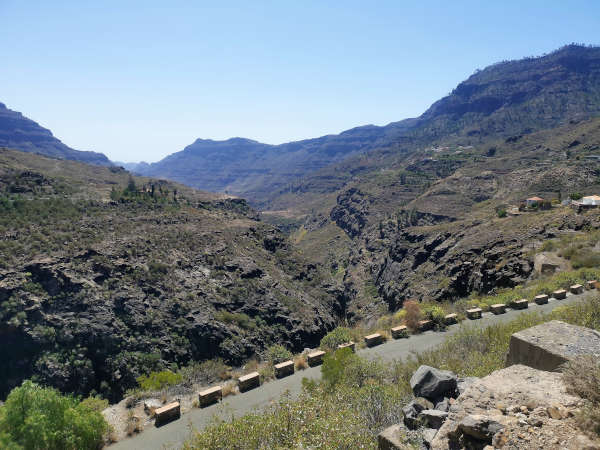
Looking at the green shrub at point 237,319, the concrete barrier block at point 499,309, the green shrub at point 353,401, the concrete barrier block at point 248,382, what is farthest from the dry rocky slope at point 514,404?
the green shrub at point 237,319

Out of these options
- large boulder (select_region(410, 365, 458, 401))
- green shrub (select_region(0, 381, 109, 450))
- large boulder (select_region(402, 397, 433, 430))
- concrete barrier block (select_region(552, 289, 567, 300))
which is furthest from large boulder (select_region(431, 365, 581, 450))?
concrete barrier block (select_region(552, 289, 567, 300))

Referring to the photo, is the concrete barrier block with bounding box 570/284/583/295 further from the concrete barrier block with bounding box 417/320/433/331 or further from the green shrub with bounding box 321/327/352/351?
the green shrub with bounding box 321/327/352/351

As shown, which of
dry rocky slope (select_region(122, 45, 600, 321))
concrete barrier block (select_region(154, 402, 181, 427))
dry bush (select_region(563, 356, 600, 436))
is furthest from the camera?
dry rocky slope (select_region(122, 45, 600, 321))

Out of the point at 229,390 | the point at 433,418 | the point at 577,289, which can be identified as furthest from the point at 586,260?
the point at 229,390

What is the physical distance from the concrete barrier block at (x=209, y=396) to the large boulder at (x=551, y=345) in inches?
226

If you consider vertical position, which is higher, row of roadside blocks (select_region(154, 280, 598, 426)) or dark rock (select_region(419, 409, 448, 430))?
dark rock (select_region(419, 409, 448, 430))

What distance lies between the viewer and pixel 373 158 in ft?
628

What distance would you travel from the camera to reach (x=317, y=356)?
9062mm

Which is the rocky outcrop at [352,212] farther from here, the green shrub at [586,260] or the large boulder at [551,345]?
the large boulder at [551,345]

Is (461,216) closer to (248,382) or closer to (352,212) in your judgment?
(352,212)

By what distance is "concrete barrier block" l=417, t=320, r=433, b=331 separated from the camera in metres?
10.6

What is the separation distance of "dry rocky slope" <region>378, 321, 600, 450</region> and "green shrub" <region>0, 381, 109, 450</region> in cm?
493

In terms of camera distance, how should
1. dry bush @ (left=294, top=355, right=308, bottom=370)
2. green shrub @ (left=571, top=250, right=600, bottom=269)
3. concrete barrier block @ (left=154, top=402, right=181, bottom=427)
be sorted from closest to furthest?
concrete barrier block @ (left=154, top=402, right=181, bottom=427), dry bush @ (left=294, top=355, right=308, bottom=370), green shrub @ (left=571, top=250, right=600, bottom=269)

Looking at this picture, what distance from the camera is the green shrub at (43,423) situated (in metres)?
5.00
